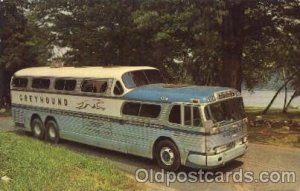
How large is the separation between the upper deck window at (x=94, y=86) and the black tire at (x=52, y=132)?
2792 mm

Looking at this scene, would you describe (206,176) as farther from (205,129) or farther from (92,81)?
(92,81)

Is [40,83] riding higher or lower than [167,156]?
higher

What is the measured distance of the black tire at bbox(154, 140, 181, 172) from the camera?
46.2 ft

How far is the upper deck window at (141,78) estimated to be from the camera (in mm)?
16047

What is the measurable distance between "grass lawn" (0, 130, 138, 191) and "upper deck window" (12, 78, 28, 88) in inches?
230

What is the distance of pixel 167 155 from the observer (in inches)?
566

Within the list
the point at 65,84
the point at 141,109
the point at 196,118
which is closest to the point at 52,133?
the point at 65,84

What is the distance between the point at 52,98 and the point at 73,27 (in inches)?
383

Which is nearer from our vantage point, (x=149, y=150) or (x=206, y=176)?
(x=206, y=176)

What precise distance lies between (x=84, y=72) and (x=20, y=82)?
186 inches

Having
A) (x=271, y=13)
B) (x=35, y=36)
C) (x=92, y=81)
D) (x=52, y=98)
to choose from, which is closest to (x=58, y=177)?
(x=92, y=81)

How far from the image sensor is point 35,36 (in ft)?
103
